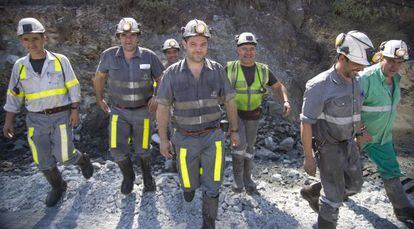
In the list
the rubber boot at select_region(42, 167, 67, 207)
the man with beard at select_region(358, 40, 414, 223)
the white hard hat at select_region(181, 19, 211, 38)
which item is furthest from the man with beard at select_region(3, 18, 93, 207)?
the man with beard at select_region(358, 40, 414, 223)

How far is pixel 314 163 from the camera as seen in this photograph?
3.24m

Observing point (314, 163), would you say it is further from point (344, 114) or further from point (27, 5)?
point (27, 5)

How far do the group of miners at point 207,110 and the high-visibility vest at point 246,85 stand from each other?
Answer: 1 cm

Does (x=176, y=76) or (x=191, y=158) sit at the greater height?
(x=176, y=76)

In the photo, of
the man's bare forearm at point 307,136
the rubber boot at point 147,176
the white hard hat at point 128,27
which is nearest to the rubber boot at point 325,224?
the man's bare forearm at point 307,136

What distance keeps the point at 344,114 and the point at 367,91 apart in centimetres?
75

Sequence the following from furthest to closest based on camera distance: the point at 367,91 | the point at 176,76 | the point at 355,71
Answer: the point at 367,91, the point at 176,76, the point at 355,71

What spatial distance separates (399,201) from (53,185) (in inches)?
170

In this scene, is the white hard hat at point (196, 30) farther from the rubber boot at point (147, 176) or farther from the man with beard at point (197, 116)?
the rubber boot at point (147, 176)

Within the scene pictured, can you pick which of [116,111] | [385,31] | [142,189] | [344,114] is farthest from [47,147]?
[385,31]

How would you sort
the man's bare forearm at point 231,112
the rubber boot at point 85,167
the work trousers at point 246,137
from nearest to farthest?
the man's bare forearm at point 231,112 → the work trousers at point 246,137 → the rubber boot at point 85,167

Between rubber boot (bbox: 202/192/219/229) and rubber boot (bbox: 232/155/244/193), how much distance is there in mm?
997

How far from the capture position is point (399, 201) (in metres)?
3.95

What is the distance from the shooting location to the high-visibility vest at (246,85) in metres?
4.23
